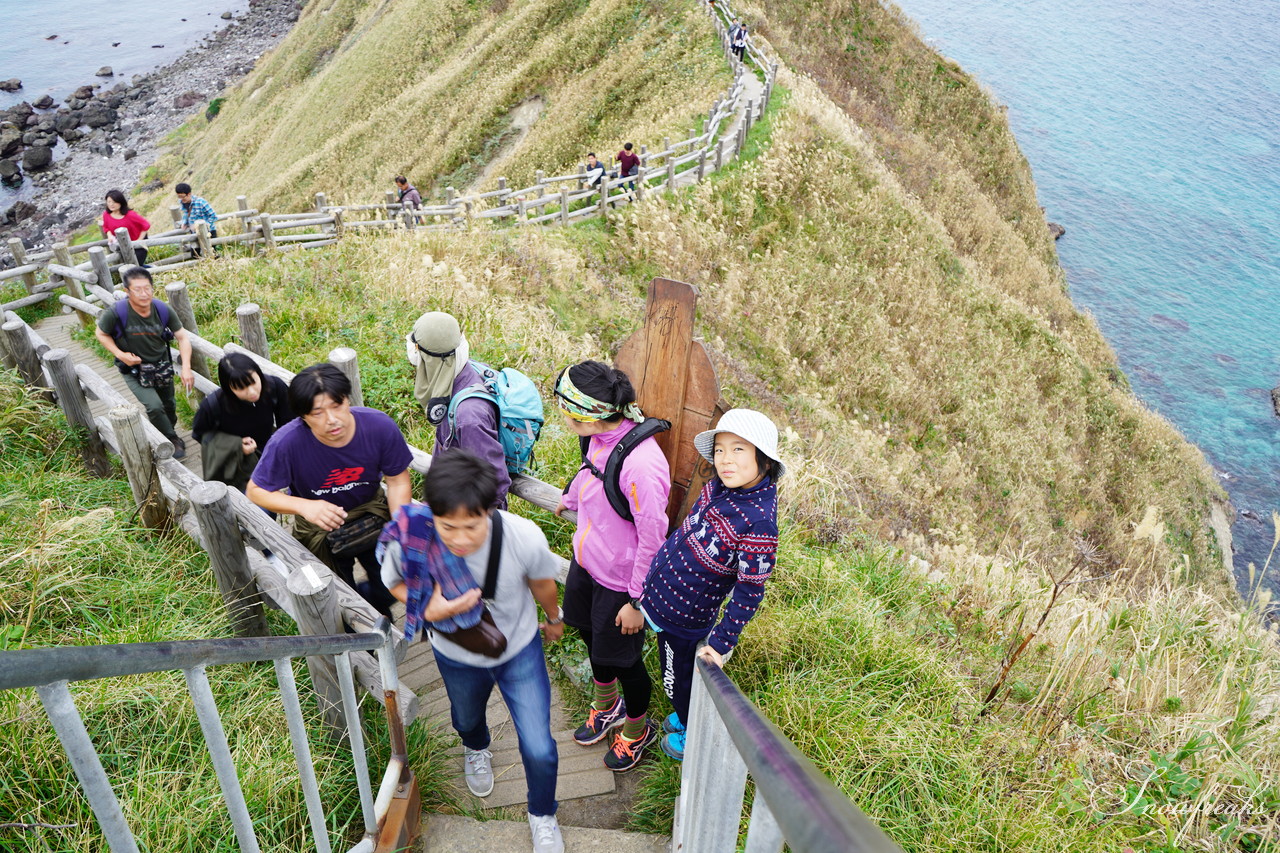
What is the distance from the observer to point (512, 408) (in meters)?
3.75

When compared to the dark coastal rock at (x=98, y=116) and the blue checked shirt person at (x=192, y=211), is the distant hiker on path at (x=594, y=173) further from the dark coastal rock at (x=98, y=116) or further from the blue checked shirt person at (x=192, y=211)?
the dark coastal rock at (x=98, y=116)

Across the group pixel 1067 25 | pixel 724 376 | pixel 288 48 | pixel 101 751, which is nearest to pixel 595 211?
pixel 724 376

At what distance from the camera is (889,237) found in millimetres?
17094

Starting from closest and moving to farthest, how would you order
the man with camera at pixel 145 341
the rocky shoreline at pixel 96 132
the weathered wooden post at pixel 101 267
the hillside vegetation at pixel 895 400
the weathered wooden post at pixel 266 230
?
the hillside vegetation at pixel 895 400
the man with camera at pixel 145 341
the weathered wooden post at pixel 101 267
the weathered wooden post at pixel 266 230
the rocky shoreline at pixel 96 132

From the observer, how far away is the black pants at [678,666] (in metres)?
3.26

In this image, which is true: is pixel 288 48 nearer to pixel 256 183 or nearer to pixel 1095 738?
pixel 256 183

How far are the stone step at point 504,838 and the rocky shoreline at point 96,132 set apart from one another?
33014mm

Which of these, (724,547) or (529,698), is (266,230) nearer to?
(529,698)

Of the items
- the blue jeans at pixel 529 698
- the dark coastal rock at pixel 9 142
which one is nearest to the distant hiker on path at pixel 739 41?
the blue jeans at pixel 529 698

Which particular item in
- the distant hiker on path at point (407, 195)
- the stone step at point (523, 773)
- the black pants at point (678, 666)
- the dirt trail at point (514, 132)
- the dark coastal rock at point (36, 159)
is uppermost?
the black pants at point (678, 666)

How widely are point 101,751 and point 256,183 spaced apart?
3044 centimetres

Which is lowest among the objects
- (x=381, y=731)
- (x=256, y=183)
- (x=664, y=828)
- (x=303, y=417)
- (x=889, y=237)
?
(x=256, y=183)

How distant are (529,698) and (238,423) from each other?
2.61m

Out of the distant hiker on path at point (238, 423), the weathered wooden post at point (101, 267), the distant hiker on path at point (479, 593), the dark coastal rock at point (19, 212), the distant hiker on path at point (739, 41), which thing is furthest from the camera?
the dark coastal rock at point (19, 212)
